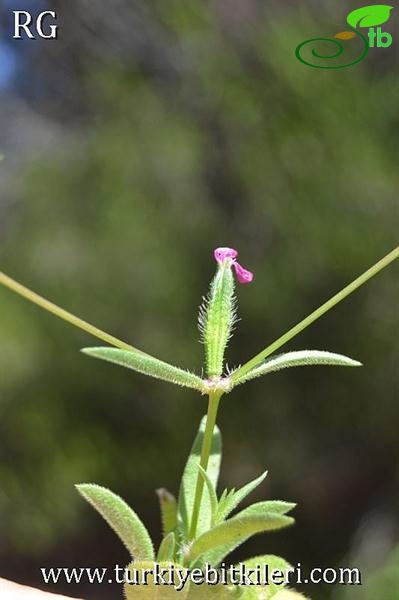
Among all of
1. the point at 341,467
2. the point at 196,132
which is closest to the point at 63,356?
the point at 196,132

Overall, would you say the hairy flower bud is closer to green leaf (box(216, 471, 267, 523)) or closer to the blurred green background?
green leaf (box(216, 471, 267, 523))

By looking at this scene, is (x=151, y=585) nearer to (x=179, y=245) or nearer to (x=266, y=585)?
(x=266, y=585)

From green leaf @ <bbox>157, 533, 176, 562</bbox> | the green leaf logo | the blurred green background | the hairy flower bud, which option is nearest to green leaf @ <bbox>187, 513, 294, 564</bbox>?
green leaf @ <bbox>157, 533, 176, 562</bbox>

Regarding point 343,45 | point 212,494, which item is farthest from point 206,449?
point 343,45

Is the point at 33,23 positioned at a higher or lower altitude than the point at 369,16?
higher

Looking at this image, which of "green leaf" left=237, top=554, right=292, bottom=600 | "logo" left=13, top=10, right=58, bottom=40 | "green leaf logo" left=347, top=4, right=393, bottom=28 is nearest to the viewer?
"green leaf" left=237, top=554, right=292, bottom=600

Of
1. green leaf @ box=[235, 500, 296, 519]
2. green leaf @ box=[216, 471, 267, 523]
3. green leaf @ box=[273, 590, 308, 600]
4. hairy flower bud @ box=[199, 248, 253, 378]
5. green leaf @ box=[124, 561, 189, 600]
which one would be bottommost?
green leaf @ box=[124, 561, 189, 600]

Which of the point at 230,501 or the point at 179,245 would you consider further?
the point at 179,245

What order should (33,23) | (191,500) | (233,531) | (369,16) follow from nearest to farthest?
(233,531) → (191,500) → (369,16) → (33,23)
